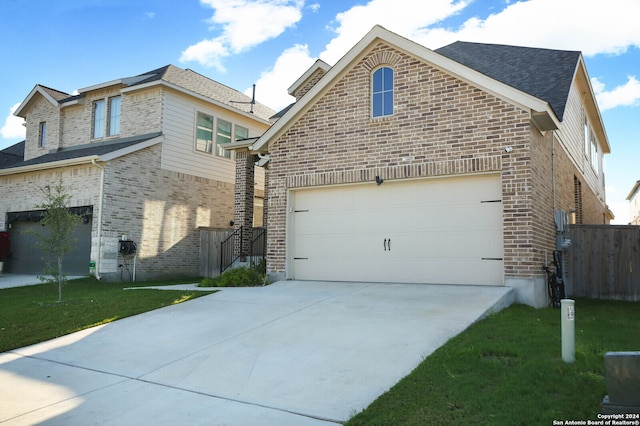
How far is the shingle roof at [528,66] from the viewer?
39.0ft

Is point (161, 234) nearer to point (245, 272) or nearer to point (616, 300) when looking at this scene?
point (245, 272)

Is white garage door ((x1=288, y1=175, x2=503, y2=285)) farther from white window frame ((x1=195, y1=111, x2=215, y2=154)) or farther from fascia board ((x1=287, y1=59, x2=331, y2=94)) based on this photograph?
white window frame ((x1=195, y1=111, x2=215, y2=154))

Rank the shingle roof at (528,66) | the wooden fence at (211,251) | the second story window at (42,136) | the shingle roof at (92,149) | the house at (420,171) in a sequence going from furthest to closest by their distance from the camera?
1. the second story window at (42,136)
2. the wooden fence at (211,251)
3. the shingle roof at (92,149)
4. the shingle roof at (528,66)
5. the house at (420,171)

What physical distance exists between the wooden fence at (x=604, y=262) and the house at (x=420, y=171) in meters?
1.12

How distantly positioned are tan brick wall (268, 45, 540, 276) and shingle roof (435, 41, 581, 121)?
5.97 feet

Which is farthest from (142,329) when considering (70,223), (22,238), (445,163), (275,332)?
(22,238)

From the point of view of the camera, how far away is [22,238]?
19.5 m

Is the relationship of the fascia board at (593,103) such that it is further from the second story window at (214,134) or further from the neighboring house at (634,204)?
the neighboring house at (634,204)

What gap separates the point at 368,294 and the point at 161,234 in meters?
10.8

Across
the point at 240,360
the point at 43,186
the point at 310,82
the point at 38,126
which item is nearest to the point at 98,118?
the point at 43,186

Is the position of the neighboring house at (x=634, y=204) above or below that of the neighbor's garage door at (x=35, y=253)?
above

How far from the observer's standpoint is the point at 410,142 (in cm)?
1089

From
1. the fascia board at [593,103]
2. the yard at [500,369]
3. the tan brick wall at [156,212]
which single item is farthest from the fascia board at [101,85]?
the fascia board at [593,103]

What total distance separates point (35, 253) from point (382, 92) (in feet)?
49.2
